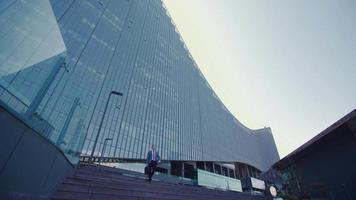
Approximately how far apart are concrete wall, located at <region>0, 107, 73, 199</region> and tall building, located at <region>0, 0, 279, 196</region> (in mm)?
→ 181

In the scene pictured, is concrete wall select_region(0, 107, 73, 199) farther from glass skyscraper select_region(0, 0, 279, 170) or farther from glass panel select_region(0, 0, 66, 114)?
glass panel select_region(0, 0, 66, 114)

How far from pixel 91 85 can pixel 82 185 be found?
70.0 feet

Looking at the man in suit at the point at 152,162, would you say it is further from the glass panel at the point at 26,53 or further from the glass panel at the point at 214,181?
the glass panel at the point at 214,181

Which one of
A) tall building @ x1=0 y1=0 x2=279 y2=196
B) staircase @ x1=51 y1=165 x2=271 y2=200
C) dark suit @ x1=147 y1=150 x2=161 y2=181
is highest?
tall building @ x1=0 y1=0 x2=279 y2=196

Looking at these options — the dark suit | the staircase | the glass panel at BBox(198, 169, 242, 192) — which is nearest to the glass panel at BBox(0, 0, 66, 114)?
the staircase

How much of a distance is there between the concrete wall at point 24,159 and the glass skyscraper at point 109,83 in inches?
7.8

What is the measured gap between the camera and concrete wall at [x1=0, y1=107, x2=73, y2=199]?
2.35 meters

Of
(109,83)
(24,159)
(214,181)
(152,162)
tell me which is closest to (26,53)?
(24,159)

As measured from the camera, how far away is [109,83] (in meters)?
26.9

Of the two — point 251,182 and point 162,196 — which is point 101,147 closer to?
point 162,196

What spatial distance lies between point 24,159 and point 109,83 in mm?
25644

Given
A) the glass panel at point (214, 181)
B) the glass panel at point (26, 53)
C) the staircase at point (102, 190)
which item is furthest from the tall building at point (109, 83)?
the glass panel at point (214, 181)

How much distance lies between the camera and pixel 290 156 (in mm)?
8438

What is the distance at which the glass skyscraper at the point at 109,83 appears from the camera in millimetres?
3682
